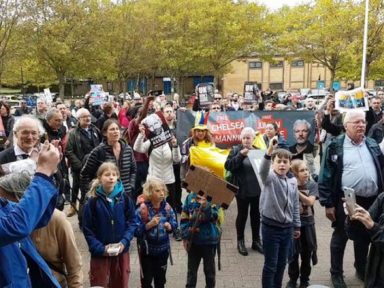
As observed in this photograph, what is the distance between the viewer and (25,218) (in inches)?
77.6

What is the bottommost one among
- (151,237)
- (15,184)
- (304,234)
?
(304,234)

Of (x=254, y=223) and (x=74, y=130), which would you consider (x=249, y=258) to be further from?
(x=74, y=130)

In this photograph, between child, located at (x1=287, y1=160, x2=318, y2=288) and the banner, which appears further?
Result: the banner

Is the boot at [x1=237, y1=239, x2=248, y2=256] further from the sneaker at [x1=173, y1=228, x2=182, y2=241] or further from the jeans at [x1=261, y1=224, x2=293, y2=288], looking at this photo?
the jeans at [x1=261, y1=224, x2=293, y2=288]

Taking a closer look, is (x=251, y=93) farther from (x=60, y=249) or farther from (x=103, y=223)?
(x=60, y=249)

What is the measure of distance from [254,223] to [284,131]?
10.1ft

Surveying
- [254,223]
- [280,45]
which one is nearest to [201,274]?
[254,223]

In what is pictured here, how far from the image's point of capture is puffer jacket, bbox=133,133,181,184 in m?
6.57

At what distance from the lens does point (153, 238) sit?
4.23m

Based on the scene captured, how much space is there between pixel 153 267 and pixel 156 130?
7.68 ft

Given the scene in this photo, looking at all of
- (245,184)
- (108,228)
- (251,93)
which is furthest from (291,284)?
(251,93)

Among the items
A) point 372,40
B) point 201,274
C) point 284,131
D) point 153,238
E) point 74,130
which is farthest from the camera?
point 372,40

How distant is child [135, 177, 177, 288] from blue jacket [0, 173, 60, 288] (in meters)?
1.87

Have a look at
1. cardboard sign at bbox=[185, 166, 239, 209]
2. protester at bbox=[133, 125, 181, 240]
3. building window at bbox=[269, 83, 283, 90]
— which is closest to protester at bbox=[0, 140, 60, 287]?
cardboard sign at bbox=[185, 166, 239, 209]
